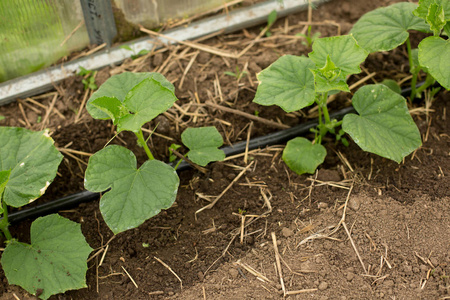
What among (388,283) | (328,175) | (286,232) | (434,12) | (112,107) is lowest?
(388,283)

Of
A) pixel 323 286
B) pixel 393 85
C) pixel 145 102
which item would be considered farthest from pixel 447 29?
pixel 145 102

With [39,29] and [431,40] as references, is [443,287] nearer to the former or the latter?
[431,40]

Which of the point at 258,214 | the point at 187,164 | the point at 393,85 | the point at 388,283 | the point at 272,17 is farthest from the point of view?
the point at 272,17

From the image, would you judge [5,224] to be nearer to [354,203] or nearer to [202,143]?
[202,143]

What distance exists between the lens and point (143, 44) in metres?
3.03

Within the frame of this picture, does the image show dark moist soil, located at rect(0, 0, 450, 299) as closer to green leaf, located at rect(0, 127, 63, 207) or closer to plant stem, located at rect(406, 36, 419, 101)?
plant stem, located at rect(406, 36, 419, 101)

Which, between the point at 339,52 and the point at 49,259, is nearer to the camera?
the point at 49,259

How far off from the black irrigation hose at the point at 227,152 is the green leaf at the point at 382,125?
0.34m

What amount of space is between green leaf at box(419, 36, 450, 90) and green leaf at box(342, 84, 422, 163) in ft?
0.70

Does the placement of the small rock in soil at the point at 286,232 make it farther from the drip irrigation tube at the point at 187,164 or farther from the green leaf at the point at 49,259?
the green leaf at the point at 49,259

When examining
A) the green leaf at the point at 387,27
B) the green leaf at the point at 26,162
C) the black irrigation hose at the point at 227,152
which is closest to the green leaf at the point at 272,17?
the green leaf at the point at 387,27

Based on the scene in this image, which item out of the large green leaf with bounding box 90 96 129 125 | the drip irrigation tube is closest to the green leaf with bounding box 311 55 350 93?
the drip irrigation tube

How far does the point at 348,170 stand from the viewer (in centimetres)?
252

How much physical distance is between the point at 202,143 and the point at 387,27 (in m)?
1.30
